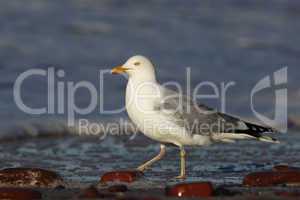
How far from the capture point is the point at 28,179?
634cm

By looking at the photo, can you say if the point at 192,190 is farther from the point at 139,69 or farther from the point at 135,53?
the point at 135,53

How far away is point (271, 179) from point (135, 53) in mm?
8185

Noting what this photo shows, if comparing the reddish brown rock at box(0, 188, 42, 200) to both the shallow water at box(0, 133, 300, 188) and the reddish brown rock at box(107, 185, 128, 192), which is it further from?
the shallow water at box(0, 133, 300, 188)

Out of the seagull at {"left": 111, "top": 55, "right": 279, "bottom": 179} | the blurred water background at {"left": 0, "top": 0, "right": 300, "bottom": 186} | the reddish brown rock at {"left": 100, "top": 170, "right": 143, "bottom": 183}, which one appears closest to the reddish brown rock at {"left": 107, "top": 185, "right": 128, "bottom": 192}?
the reddish brown rock at {"left": 100, "top": 170, "right": 143, "bottom": 183}

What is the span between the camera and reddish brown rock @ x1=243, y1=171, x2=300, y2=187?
620cm

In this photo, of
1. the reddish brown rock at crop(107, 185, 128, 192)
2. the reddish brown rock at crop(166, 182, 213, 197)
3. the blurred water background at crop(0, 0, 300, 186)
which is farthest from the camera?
the blurred water background at crop(0, 0, 300, 186)

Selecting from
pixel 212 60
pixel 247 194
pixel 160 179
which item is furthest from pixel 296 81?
pixel 247 194

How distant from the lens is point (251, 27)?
17.6 meters

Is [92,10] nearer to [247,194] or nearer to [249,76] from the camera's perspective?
[249,76]

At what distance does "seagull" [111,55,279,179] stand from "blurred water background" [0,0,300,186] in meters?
0.27

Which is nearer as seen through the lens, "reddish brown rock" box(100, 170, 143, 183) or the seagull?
"reddish brown rock" box(100, 170, 143, 183)

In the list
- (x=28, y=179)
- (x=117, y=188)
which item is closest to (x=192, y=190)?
(x=117, y=188)

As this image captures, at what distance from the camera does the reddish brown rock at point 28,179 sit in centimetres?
632

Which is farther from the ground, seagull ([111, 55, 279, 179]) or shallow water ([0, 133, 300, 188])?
seagull ([111, 55, 279, 179])
